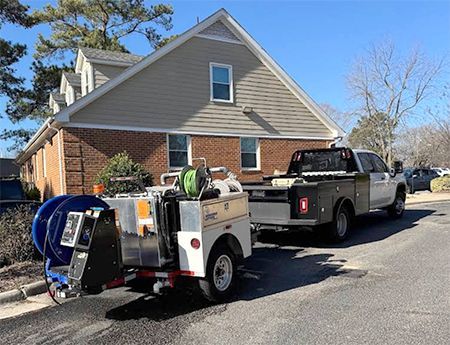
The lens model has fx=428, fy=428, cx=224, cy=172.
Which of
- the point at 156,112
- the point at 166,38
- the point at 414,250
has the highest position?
the point at 166,38

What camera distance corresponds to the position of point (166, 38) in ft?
103

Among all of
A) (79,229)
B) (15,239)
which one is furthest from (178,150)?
(79,229)

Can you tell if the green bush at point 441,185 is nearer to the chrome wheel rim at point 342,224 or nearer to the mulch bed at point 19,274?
the chrome wheel rim at point 342,224

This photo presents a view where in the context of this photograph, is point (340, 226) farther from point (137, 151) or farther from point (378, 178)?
point (137, 151)

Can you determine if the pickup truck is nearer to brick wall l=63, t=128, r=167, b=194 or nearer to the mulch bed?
the mulch bed

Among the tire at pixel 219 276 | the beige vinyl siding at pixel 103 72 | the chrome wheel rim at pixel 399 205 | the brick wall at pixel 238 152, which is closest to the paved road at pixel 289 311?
the tire at pixel 219 276

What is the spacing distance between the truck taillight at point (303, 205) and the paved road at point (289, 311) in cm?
104

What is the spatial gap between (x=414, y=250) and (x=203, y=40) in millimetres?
11211

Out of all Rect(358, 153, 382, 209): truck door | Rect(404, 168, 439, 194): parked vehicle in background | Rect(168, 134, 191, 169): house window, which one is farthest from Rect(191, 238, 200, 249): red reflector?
Rect(404, 168, 439, 194): parked vehicle in background

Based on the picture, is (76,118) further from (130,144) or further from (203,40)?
(203,40)

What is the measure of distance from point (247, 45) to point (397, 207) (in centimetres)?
900

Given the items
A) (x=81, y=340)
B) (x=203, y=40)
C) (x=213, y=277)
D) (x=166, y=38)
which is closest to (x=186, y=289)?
(x=213, y=277)

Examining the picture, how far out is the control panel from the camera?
456 centimetres

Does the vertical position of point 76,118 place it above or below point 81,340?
above
